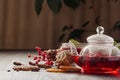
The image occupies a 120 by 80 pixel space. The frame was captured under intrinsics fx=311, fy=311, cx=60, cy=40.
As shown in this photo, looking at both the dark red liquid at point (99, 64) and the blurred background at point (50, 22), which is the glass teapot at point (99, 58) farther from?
the blurred background at point (50, 22)

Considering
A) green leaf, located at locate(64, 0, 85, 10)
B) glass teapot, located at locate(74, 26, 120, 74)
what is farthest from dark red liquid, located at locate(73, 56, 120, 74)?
green leaf, located at locate(64, 0, 85, 10)

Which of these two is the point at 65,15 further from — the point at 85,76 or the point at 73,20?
the point at 85,76

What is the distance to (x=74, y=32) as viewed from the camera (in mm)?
2594

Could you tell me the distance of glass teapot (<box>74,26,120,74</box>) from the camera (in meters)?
0.84

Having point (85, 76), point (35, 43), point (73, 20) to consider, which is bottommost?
point (85, 76)

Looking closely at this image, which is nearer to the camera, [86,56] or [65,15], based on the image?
[86,56]

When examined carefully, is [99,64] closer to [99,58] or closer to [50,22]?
[99,58]

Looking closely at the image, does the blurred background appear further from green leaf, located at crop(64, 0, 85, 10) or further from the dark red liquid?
the dark red liquid

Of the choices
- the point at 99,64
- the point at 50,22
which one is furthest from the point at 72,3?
the point at 99,64

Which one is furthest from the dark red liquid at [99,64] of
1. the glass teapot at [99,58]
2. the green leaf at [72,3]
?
the green leaf at [72,3]

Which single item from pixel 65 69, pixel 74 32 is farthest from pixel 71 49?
pixel 74 32

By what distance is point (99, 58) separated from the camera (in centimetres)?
83

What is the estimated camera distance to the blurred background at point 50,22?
2.59m

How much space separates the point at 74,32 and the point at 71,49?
1.63 metres
